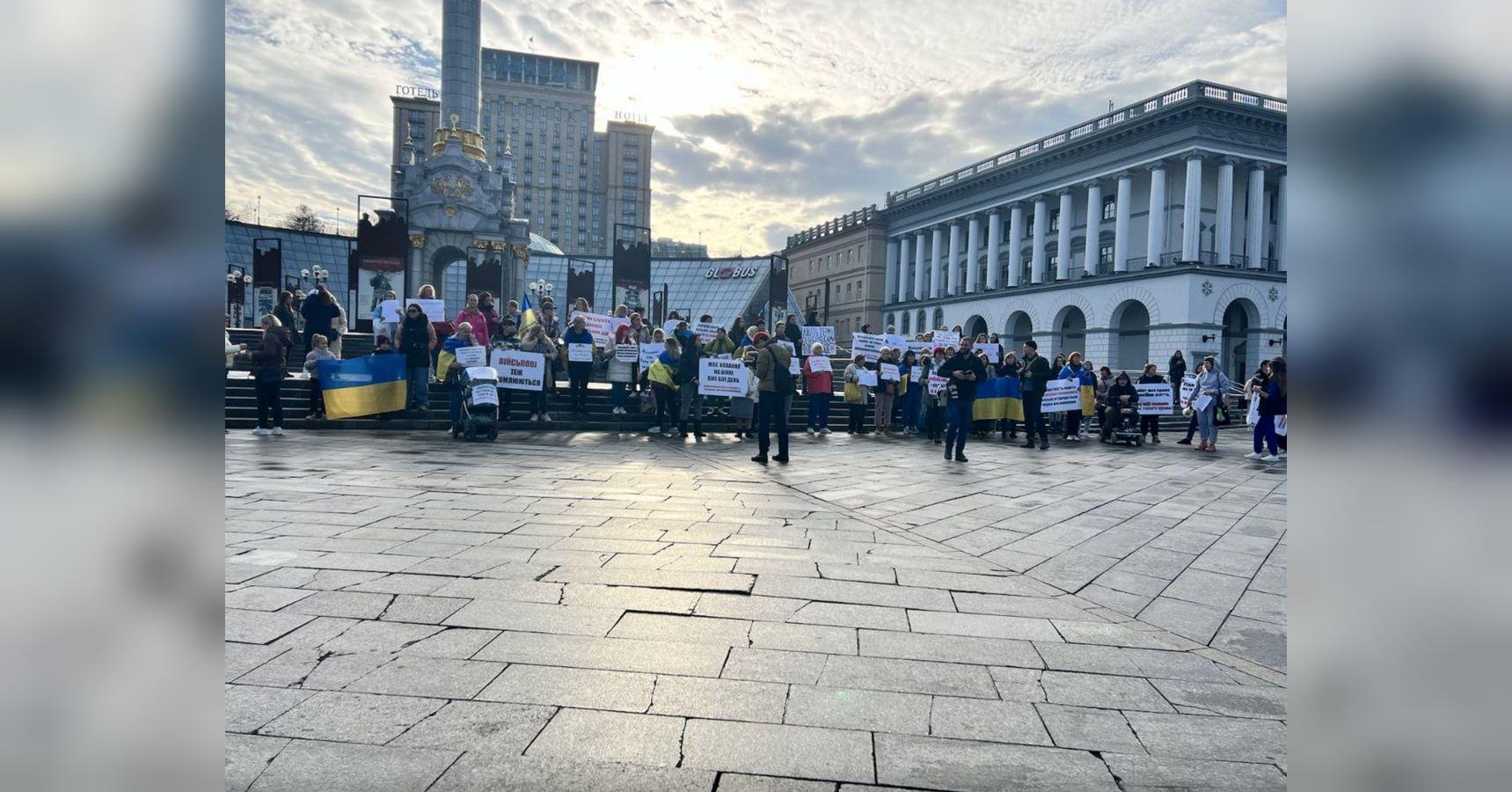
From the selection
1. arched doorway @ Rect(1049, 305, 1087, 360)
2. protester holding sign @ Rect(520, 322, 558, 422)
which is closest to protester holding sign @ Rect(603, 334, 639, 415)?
protester holding sign @ Rect(520, 322, 558, 422)

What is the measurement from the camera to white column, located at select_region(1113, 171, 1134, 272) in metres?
44.1

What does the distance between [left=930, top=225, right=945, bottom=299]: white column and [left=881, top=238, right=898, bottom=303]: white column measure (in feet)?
21.2

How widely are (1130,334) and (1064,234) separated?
27.5 ft

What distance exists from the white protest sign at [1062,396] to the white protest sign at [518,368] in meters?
9.89

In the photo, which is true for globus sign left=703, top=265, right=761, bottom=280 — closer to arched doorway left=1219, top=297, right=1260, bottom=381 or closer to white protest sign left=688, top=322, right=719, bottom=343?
arched doorway left=1219, top=297, right=1260, bottom=381

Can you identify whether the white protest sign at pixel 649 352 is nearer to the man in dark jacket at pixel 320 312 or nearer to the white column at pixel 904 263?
the man in dark jacket at pixel 320 312

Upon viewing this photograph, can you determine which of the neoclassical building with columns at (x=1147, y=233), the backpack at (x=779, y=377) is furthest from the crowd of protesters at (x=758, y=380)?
the neoclassical building with columns at (x=1147, y=233)
